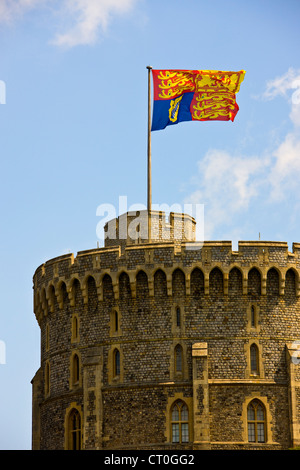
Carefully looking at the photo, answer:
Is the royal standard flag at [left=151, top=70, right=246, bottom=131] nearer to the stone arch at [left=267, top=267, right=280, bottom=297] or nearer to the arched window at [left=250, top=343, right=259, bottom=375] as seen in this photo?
the stone arch at [left=267, top=267, right=280, bottom=297]

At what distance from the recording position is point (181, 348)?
89375 millimetres

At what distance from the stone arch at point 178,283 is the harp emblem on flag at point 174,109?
9678 mm

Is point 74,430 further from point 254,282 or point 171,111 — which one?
point 171,111

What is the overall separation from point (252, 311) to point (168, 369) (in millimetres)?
5574

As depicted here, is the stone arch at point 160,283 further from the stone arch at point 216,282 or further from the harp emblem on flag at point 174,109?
the harp emblem on flag at point 174,109

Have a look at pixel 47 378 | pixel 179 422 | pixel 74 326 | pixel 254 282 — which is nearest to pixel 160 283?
pixel 254 282

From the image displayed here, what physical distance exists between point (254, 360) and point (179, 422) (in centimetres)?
526

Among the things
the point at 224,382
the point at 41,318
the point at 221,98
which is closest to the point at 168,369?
the point at 224,382

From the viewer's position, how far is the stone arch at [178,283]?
90250 mm

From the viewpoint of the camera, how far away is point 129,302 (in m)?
90.8

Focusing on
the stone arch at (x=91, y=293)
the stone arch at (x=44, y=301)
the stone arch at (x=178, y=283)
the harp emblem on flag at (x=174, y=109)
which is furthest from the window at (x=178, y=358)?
the harp emblem on flag at (x=174, y=109)

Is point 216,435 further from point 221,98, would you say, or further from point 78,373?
point 221,98

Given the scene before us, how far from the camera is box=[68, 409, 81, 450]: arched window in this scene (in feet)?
299
